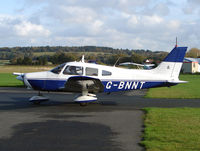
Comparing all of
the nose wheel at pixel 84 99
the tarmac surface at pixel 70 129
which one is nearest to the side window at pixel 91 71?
the nose wheel at pixel 84 99

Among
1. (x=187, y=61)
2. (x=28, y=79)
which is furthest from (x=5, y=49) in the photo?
(x=28, y=79)

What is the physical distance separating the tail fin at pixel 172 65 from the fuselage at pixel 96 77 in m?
0.20

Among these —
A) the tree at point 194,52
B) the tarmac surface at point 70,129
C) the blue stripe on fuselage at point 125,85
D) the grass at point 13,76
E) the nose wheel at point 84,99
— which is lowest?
the grass at point 13,76

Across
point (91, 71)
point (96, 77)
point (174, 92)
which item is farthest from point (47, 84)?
point (174, 92)

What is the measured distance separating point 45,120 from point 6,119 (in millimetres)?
1384

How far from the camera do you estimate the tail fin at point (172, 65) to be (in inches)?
508

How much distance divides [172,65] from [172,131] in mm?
6133

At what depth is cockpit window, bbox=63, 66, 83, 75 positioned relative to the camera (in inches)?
480

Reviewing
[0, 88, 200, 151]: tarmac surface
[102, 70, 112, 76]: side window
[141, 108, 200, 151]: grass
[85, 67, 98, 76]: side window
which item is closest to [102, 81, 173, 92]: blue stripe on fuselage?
[102, 70, 112, 76]: side window

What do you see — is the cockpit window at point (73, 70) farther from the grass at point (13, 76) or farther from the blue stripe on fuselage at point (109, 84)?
the grass at point (13, 76)

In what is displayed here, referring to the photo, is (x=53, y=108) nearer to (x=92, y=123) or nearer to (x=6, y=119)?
(x=6, y=119)

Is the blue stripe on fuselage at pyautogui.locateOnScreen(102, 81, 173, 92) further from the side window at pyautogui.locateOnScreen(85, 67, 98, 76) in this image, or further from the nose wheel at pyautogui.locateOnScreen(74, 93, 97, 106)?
the nose wheel at pyautogui.locateOnScreen(74, 93, 97, 106)

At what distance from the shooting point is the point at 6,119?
30.7 feet

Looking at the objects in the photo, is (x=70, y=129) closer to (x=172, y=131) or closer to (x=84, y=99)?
(x=172, y=131)
